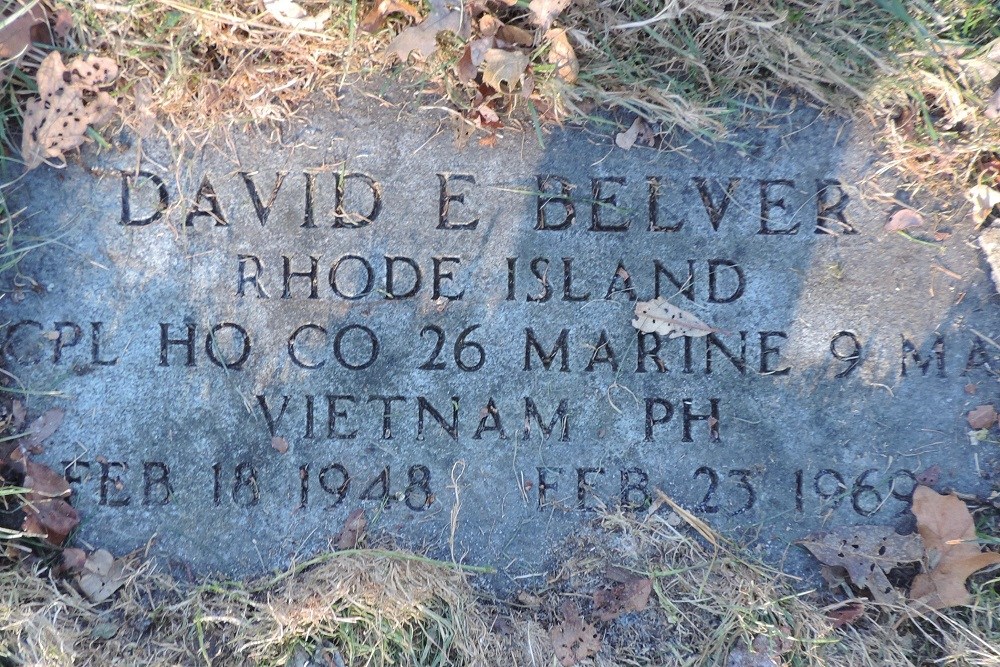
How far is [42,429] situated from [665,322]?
6.84 feet

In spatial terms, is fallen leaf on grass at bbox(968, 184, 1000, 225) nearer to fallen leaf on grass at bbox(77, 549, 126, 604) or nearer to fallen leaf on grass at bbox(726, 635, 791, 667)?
fallen leaf on grass at bbox(726, 635, 791, 667)

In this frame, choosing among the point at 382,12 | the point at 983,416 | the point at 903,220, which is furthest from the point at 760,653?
the point at 382,12

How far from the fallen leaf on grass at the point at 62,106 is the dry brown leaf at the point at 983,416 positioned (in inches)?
119

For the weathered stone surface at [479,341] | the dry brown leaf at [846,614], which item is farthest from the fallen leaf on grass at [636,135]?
the dry brown leaf at [846,614]

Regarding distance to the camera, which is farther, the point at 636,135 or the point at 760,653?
the point at 636,135

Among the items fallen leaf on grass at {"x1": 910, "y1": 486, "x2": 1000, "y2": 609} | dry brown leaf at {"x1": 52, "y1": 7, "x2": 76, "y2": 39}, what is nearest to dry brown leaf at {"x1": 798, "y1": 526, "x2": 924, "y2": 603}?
fallen leaf on grass at {"x1": 910, "y1": 486, "x2": 1000, "y2": 609}

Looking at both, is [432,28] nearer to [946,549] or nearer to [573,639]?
[573,639]

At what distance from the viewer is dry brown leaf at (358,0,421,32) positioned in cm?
213

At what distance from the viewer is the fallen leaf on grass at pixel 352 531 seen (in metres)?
2.17

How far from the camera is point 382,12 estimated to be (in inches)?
84.5

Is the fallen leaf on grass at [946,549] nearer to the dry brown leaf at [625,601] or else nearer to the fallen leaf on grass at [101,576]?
the dry brown leaf at [625,601]

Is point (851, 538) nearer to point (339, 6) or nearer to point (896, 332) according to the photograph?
point (896, 332)

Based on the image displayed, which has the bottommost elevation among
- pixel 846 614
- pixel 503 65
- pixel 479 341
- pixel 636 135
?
pixel 846 614

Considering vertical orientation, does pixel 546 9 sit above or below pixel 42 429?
above
